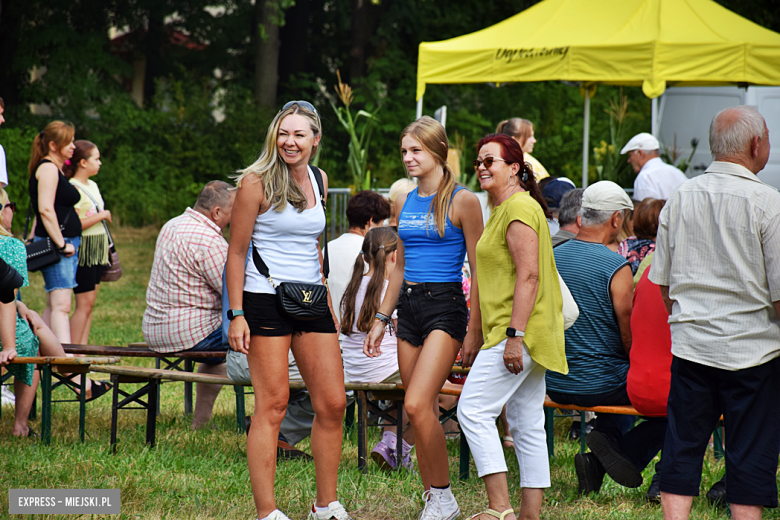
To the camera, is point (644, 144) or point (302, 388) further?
point (644, 144)

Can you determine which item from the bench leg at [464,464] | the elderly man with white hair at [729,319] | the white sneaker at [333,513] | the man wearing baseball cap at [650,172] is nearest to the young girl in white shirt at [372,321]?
the bench leg at [464,464]

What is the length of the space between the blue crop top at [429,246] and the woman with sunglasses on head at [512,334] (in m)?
0.16

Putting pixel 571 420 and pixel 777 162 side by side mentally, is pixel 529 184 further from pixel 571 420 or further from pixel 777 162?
pixel 777 162

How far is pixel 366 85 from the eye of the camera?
18.1 m

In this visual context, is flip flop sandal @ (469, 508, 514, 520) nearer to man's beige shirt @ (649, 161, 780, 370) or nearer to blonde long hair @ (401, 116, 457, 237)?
man's beige shirt @ (649, 161, 780, 370)

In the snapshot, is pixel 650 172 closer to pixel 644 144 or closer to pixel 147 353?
pixel 644 144

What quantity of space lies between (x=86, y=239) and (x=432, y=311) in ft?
13.4

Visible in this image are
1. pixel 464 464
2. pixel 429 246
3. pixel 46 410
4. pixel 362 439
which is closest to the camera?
pixel 429 246

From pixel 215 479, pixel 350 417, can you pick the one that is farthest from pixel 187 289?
pixel 215 479

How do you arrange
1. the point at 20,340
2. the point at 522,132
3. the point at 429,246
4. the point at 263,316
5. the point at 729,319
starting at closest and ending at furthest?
the point at 729,319 → the point at 263,316 → the point at 429,246 → the point at 20,340 → the point at 522,132

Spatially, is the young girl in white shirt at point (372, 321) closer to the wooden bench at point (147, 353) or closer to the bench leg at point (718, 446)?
the wooden bench at point (147, 353)

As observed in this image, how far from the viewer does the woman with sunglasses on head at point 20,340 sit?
459 centimetres

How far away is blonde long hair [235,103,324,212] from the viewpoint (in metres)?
3.38

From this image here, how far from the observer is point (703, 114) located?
11.0 meters
